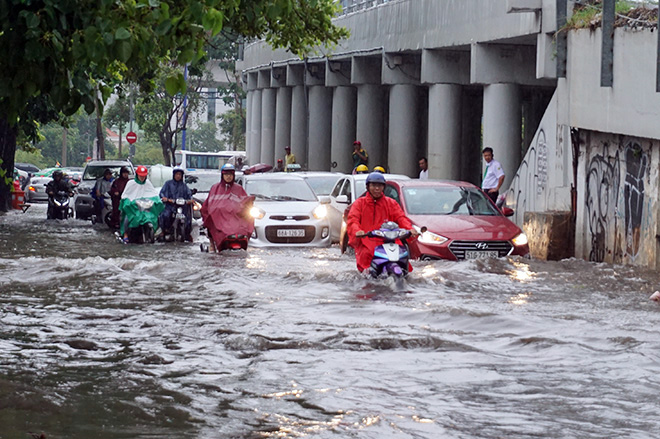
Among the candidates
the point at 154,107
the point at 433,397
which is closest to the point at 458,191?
the point at 433,397

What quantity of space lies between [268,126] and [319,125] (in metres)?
8.60

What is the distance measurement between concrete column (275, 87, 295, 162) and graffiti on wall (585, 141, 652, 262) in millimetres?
31522

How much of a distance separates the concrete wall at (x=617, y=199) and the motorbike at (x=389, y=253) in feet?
15.3

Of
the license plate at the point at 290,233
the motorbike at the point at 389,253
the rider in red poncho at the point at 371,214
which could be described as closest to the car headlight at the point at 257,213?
the license plate at the point at 290,233

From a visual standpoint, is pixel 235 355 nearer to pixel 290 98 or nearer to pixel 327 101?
pixel 327 101

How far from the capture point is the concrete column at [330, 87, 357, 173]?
42000 mm

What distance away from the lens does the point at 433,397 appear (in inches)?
313

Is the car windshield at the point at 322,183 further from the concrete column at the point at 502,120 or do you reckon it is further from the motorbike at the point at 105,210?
the motorbike at the point at 105,210

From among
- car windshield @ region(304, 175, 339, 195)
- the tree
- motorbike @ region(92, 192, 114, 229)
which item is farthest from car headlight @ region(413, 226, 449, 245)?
motorbike @ region(92, 192, 114, 229)

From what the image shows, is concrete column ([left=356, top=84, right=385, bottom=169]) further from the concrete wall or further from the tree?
the tree

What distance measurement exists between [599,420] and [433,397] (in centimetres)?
110

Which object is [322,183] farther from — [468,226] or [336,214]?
[468,226]

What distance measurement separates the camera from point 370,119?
129ft

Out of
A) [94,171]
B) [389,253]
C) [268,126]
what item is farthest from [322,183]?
[268,126]
